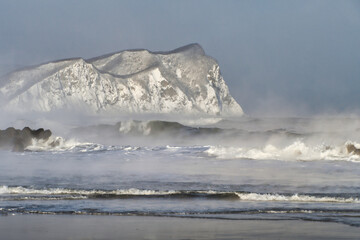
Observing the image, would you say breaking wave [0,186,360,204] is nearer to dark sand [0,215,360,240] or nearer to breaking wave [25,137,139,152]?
dark sand [0,215,360,240]

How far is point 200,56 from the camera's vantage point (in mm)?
103000

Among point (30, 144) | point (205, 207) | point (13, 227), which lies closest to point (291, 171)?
point (205, 207)

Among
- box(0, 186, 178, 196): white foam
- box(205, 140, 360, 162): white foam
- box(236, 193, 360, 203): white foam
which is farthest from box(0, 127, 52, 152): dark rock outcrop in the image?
box(236, 193, 360, 203): white foam

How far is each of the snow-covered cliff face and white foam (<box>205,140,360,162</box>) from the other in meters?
51.1

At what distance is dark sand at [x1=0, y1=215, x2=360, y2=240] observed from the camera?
39.4 feet

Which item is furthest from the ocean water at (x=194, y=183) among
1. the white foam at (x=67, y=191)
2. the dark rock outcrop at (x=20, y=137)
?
the dark rock outcrop at (x=20, y=137)

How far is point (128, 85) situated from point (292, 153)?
61.0 meters

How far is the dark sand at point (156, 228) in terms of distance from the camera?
1202 centimetres

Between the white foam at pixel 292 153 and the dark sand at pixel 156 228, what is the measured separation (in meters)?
20.1

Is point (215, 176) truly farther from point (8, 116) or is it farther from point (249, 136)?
point (8, 116)

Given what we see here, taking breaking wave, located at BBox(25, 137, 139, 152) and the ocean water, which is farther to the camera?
breaking wave, located at BBox(25, 137, 139, 152)

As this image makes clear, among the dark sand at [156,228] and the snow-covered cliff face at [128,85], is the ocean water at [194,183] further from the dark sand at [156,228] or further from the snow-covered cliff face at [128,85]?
the snow-covered cliff face at [128,85]

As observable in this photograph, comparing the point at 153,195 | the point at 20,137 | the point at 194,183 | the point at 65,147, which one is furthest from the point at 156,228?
the point at 20,137

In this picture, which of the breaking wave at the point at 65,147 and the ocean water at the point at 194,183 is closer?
the ocean water at the point at 194,183
